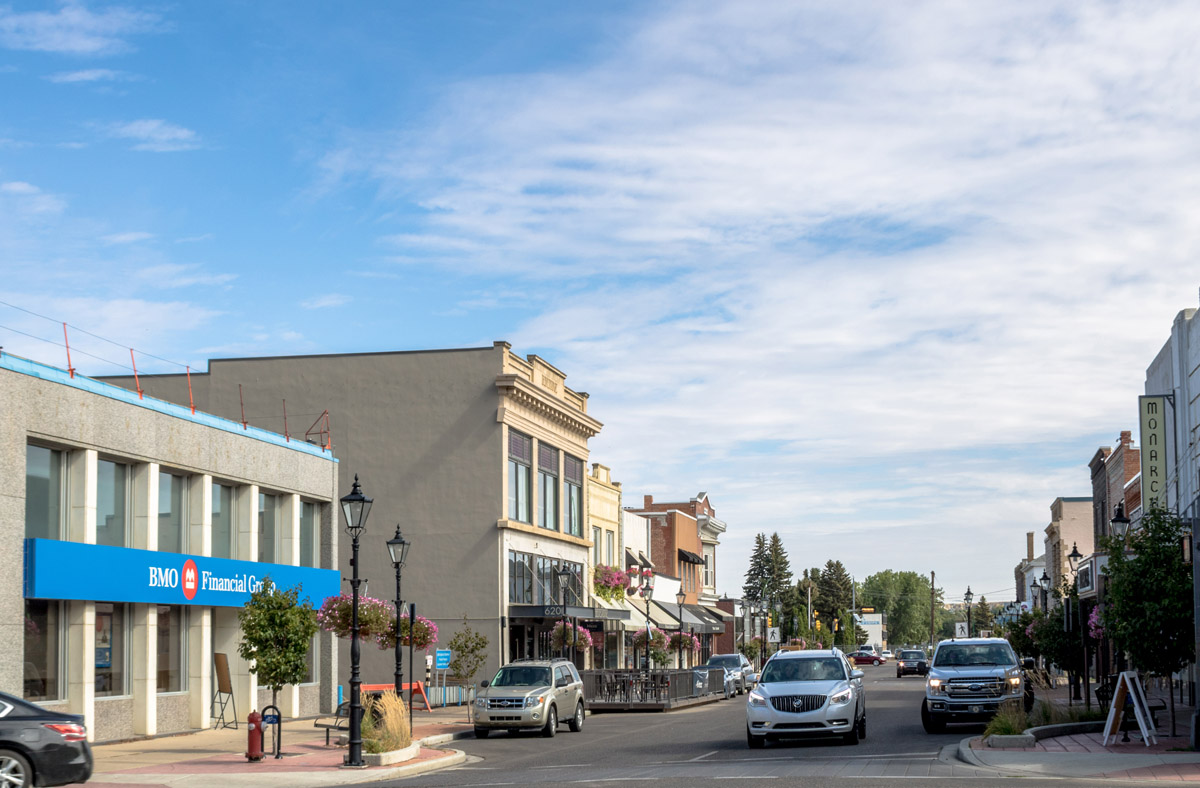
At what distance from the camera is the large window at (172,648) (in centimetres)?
2717

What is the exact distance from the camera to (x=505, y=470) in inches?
1756

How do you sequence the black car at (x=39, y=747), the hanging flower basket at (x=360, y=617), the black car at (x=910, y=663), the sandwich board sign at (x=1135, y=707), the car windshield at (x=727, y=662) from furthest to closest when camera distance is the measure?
the black car at (x=910, y=663) < the car windshield at (x=727, y=662) < the hanging flower basket at (x=360, y=617) < the sandwich board sign at (x=1135, y=707) < the black car at (x=39, y=747)

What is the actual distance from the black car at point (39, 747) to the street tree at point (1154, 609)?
16886 mm

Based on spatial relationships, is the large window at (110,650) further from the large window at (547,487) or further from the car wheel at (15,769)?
the large window at (547,487)

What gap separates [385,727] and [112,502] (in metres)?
7.08

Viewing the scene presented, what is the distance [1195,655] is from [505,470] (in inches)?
1016

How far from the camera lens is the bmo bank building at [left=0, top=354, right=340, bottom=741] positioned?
22656mm

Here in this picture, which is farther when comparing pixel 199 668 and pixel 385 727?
pixel 199 668

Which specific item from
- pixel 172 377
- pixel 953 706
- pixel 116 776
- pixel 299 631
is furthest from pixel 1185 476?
pixel 172 377

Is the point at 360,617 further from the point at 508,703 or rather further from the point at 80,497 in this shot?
the point at 80,497

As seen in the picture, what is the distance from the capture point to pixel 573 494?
5322 centimetres

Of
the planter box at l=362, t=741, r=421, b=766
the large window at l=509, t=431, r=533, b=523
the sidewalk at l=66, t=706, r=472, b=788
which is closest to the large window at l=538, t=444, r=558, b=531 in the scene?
the large window at l=509, t=431, r=533, b=523

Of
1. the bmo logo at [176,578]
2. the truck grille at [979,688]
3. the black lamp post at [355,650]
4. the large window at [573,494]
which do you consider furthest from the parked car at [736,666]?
the black lamp post at [355,650]

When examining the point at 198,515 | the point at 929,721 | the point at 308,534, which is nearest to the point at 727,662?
the point at 308,534
